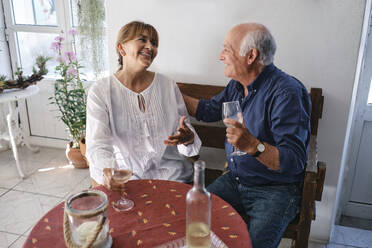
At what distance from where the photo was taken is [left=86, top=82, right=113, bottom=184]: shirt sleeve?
1.74m

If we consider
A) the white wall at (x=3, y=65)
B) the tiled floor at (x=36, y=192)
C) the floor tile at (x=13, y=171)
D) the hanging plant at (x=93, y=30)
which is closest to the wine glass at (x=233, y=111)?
the tiled floor at (x=36, y=192)

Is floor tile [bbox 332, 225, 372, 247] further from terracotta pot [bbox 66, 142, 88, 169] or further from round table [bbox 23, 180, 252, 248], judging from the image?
terracotta pot [bbox 66, 142, 88, 169]

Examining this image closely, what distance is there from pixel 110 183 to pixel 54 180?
184cm

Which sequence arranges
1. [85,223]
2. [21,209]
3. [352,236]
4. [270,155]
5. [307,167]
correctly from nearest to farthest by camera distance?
[85,223] < [270,155] < [307,167] < [352,236] < [21,209]

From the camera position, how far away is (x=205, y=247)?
110 cm

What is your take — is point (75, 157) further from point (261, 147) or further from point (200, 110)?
point (261, 147)

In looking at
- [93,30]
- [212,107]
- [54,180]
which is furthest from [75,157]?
[212,107]

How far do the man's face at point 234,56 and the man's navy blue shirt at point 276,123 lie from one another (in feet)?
0.34

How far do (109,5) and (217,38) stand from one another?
Result: 802mm

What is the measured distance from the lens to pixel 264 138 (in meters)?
1.73

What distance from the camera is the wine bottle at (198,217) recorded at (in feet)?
3.61

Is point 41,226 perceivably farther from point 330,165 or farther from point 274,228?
point 330,165

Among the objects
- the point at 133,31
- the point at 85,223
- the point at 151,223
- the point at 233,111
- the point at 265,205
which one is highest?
the point at 133,31

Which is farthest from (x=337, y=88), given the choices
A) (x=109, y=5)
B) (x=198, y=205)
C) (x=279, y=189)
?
(x=109, y=5)
